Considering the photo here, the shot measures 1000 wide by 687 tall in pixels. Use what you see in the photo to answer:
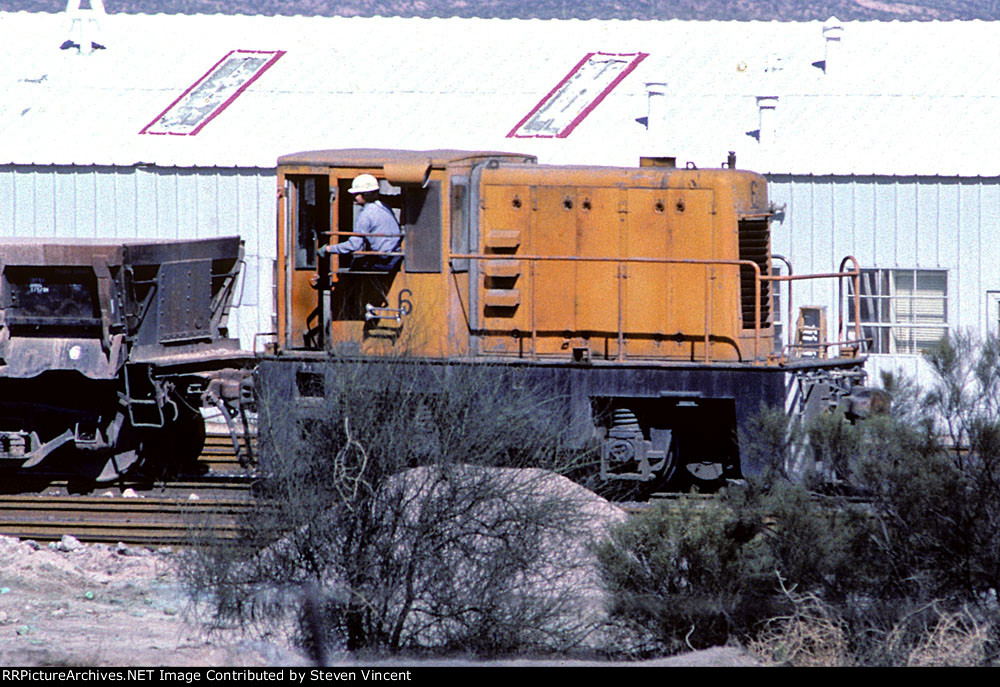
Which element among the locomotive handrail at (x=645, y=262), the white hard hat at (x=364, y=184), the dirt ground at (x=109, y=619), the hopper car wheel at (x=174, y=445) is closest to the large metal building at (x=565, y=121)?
the hopper car wheel at (x=174, y=445)

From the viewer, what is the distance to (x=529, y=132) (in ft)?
65.2

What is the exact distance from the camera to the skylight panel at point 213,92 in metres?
20.5

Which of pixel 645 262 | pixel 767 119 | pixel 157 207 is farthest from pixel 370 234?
pixel 767 119

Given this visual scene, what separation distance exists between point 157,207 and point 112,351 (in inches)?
300

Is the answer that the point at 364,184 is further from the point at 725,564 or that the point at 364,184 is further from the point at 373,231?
the point at 725,564

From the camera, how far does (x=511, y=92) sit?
69.7 feet

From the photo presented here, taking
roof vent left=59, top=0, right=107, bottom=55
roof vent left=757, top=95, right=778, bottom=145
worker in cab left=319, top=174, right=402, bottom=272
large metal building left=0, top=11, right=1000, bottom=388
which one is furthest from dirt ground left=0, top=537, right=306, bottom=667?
roof vent left=59, top=0, right=107, bottom=55

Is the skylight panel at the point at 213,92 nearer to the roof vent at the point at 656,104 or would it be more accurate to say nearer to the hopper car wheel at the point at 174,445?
the roof vent at the point at 656,104

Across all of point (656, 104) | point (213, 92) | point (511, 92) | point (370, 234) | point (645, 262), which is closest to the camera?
point (370, 234)

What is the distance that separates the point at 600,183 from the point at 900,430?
4256mm

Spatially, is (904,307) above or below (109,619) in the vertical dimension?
above

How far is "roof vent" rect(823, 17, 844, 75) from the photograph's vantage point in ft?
68.4

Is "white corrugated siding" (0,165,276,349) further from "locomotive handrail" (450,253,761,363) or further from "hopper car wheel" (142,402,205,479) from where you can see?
"locomotive handrail" (450,253,761,363)

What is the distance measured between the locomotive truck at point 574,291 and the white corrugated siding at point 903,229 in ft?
19.9
